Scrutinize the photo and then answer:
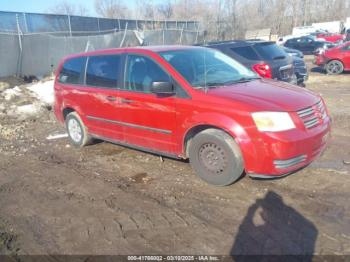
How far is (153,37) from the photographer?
26.0 m

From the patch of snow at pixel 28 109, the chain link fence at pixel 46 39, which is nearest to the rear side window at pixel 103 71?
the patch of snow at pixel 28 109

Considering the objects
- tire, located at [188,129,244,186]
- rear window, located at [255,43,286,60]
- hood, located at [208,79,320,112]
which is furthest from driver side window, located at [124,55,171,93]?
rear window, located at [255,43,286,60]

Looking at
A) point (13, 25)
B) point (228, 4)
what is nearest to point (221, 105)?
point (13, 25)

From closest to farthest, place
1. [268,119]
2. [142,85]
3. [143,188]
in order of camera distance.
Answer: [268,119]
[143,188]
[142,85]

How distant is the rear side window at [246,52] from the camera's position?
9.63 m

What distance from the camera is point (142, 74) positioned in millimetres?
5395

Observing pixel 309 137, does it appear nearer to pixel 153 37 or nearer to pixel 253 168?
pixel 253 168

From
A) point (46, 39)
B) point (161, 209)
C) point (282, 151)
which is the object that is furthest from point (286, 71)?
point (46, 39)

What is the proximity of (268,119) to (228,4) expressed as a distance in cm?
5317

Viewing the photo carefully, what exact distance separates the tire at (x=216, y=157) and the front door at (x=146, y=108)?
1.36 feet

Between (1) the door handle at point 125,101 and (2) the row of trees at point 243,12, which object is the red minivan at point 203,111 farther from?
(2) the row of trees at point 243,12

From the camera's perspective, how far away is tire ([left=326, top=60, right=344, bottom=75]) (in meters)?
15.4

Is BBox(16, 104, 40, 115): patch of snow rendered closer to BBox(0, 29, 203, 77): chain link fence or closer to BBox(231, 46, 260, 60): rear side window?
BBox(0, 29, 203, 77): chain link fence

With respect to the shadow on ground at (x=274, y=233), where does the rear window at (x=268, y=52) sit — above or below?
above
